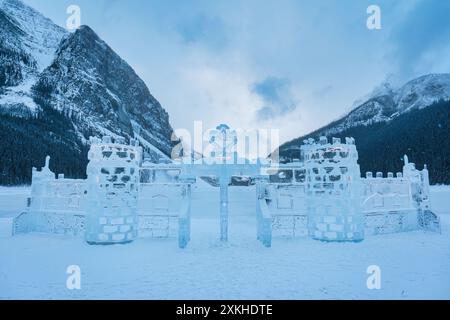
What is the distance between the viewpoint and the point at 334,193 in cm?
885

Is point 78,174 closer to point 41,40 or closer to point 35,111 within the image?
point 35,111

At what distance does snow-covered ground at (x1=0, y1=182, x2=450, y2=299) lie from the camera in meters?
4.52

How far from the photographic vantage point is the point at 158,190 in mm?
9586

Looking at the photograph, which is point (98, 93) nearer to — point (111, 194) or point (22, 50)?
point (22, 50)

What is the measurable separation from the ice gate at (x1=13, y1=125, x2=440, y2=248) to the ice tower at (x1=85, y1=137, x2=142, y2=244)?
27 millimetres

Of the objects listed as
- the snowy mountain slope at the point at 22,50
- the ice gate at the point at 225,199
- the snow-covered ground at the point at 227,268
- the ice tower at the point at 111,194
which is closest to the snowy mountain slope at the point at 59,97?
the snowy mountain slope at the point at 22,50

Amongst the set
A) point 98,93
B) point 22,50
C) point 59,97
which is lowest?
point 59,97

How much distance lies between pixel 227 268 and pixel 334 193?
461cm

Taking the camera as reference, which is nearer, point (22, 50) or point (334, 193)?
point (334, 193)

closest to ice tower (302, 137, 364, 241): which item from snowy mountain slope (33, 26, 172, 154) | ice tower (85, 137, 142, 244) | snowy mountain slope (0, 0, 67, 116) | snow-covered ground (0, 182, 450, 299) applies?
snow-covered ground (0, 182, 450, 299)

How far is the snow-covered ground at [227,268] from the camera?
4523 mm

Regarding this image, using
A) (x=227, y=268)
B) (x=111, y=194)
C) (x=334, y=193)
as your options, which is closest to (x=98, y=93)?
(x=111, y=194)

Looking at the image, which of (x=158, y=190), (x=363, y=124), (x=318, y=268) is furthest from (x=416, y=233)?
(x=363, y=124)
